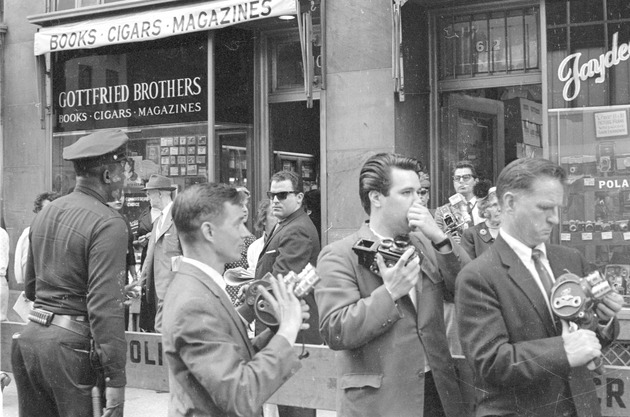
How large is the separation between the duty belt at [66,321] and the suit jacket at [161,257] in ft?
12.4

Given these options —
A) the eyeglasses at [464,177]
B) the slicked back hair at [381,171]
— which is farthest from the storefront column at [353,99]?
the slicked back hair at [381,171]

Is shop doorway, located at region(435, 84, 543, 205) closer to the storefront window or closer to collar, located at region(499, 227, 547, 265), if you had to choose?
the storefront window

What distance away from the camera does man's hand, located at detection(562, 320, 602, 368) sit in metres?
3.54

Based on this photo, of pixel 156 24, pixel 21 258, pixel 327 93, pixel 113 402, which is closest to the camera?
pixel 113 402

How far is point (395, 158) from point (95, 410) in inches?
86.4

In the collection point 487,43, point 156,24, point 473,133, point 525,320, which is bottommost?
point 525,320

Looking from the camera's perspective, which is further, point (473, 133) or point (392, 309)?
point (473, 133)

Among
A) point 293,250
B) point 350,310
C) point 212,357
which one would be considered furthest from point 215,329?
point 293,250

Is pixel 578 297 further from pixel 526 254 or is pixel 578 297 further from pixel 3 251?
pixel 3 251

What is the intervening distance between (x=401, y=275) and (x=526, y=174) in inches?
27.0

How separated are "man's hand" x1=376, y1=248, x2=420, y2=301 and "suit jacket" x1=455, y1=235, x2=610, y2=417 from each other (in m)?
0.28

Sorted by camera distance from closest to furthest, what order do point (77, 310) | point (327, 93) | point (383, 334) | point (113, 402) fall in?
point (383, 334), point (113, 402), point (77, 310), point (327, 93)

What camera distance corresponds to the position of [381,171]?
4.42 m

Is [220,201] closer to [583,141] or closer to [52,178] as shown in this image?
[583,141]
